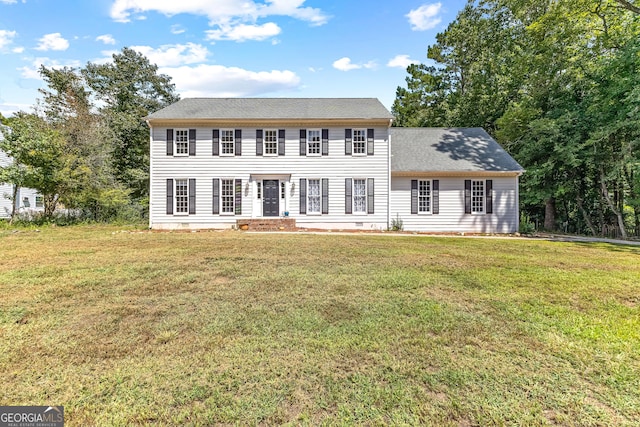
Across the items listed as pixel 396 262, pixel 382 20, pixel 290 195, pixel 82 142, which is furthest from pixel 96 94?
pixel 396 262

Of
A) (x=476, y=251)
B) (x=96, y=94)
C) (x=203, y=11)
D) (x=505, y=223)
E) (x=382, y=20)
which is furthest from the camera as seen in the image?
(x=96, y=94)

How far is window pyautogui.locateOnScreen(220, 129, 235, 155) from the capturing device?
15.4 metres

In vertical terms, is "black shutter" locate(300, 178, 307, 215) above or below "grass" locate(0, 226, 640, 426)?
above

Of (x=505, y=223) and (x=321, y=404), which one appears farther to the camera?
(x=505, y=223)

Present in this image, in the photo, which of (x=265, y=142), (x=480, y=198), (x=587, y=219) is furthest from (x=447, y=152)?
(x=265, y=142)

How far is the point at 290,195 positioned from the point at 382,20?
9.04 m

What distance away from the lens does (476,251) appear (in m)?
8.60

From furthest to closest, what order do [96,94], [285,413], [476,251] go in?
[96,94] → [476,251] → [285,413]

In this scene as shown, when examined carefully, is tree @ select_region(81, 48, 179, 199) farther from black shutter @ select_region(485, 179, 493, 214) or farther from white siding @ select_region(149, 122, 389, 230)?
black shutter @ select_region(485, 179, 493, 214)

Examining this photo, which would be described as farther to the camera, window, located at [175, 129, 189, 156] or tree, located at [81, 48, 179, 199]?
tree, located at [81, 48, 179, 199]

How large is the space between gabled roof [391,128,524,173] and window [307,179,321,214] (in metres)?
3.91

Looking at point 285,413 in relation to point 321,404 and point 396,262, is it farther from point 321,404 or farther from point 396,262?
point 396,262

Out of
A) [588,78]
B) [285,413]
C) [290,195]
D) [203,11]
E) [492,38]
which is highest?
[492,38]

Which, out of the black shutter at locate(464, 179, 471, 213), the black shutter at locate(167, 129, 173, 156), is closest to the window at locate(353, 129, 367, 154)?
the black shutter at locate(464, 179, 471, 213)
